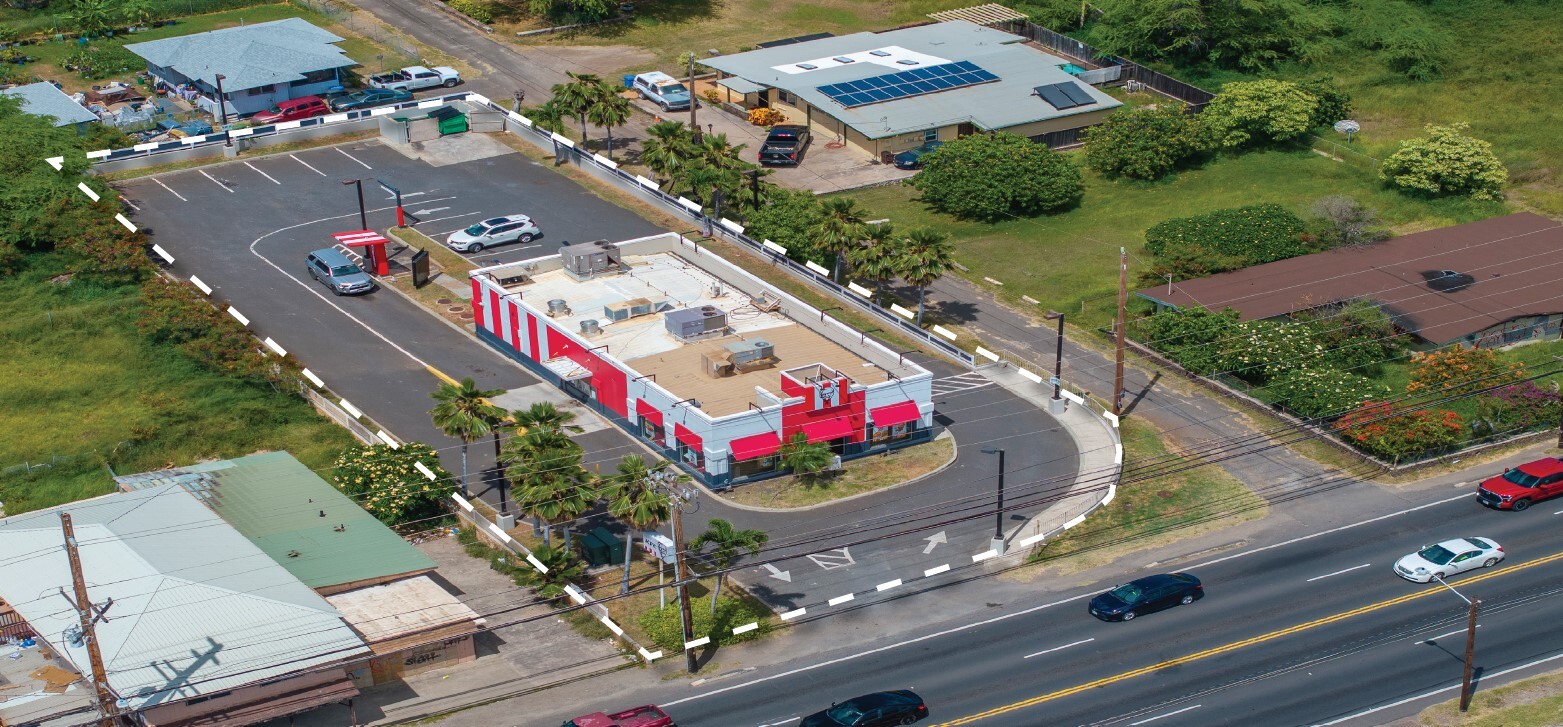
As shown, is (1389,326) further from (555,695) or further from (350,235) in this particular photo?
(350,235)

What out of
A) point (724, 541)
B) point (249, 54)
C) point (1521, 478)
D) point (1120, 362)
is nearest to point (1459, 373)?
point (1521, 478)

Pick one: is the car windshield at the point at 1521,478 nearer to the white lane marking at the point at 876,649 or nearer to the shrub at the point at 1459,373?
the shrub at the point at 1459,373

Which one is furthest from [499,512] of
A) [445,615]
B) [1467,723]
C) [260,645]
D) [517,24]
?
[517,24]

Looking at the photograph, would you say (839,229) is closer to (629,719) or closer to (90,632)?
(629,719)

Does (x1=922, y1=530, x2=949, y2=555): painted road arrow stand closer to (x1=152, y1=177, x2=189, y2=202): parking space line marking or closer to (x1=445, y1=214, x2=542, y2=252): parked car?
(x1=445, y1=214, x2=542, y2=252): parked car

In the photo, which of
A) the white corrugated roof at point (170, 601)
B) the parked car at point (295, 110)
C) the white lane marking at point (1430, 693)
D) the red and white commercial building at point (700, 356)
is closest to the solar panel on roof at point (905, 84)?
the red and white commercial building at point (700, 356)

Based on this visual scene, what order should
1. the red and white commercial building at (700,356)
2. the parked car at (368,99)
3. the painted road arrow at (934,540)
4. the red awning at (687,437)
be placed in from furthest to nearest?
the parked car at (368,99)
the red and white commercial building at (700,356)
the red awning at (687,437)
the painted road arrow at (934,540)

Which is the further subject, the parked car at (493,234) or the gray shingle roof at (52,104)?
the gray shingle roof at (52,104)
